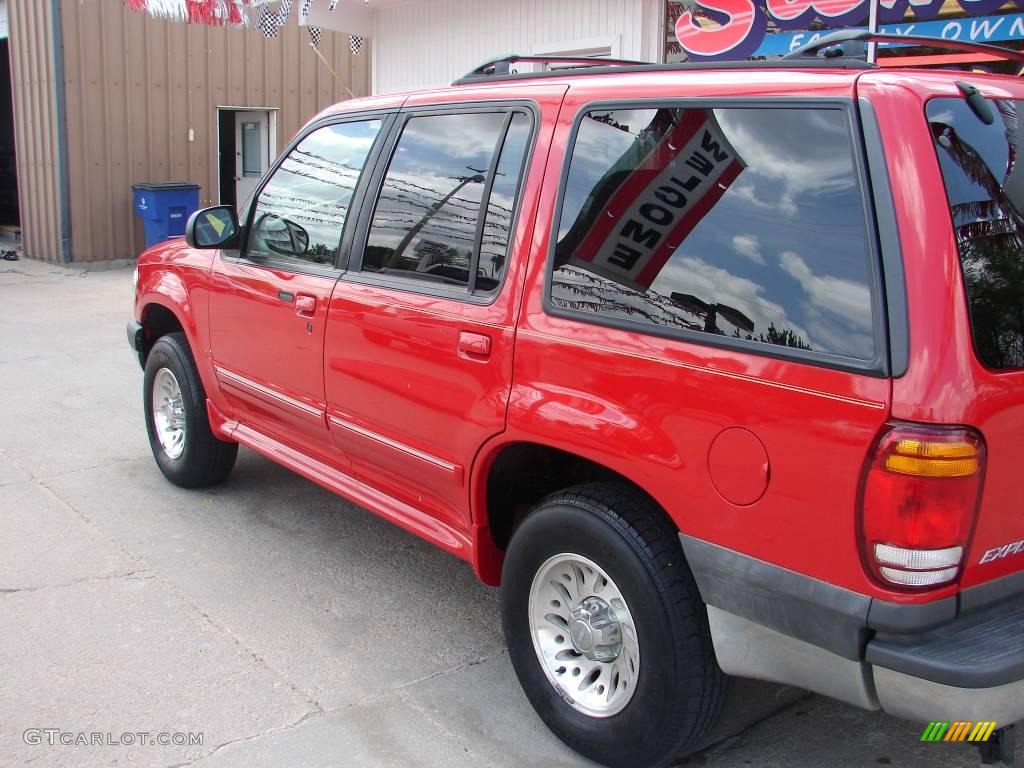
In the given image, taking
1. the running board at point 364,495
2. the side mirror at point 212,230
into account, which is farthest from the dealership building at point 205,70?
the running board at point 364,495

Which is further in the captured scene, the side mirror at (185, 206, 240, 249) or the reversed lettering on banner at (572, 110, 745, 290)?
the side mirror at (185, 206, 240, 249)

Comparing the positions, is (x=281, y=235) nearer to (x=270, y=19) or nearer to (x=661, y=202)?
(x=661, y=202)

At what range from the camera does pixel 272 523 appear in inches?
199

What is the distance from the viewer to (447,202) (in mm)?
3559

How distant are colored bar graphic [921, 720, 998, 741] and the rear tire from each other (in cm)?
381

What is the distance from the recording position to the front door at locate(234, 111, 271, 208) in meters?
15.6

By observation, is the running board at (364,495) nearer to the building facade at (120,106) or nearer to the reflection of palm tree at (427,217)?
the reflection of palm tree at (427,217)

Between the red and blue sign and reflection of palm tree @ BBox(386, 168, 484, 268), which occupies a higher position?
the red and blue sign

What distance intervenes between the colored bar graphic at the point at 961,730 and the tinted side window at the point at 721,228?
2.88ft

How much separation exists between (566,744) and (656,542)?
2.64ft

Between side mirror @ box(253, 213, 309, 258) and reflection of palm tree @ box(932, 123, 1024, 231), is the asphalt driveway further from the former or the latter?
reflection of palm tree @ box(932, 123, 1024, 231)

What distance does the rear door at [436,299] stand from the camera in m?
3.23

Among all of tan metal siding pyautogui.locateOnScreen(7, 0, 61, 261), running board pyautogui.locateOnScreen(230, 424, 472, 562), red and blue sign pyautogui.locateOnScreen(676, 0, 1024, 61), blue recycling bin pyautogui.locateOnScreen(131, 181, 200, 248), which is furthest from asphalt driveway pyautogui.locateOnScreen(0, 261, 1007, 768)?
tan metal siding pyautogui.locateOnScreen(7, 0, 61, 261)

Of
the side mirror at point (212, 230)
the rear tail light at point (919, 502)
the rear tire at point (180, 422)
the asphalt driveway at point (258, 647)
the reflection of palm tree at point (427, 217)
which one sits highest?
the reflection of palm tree at point (427, 217)
